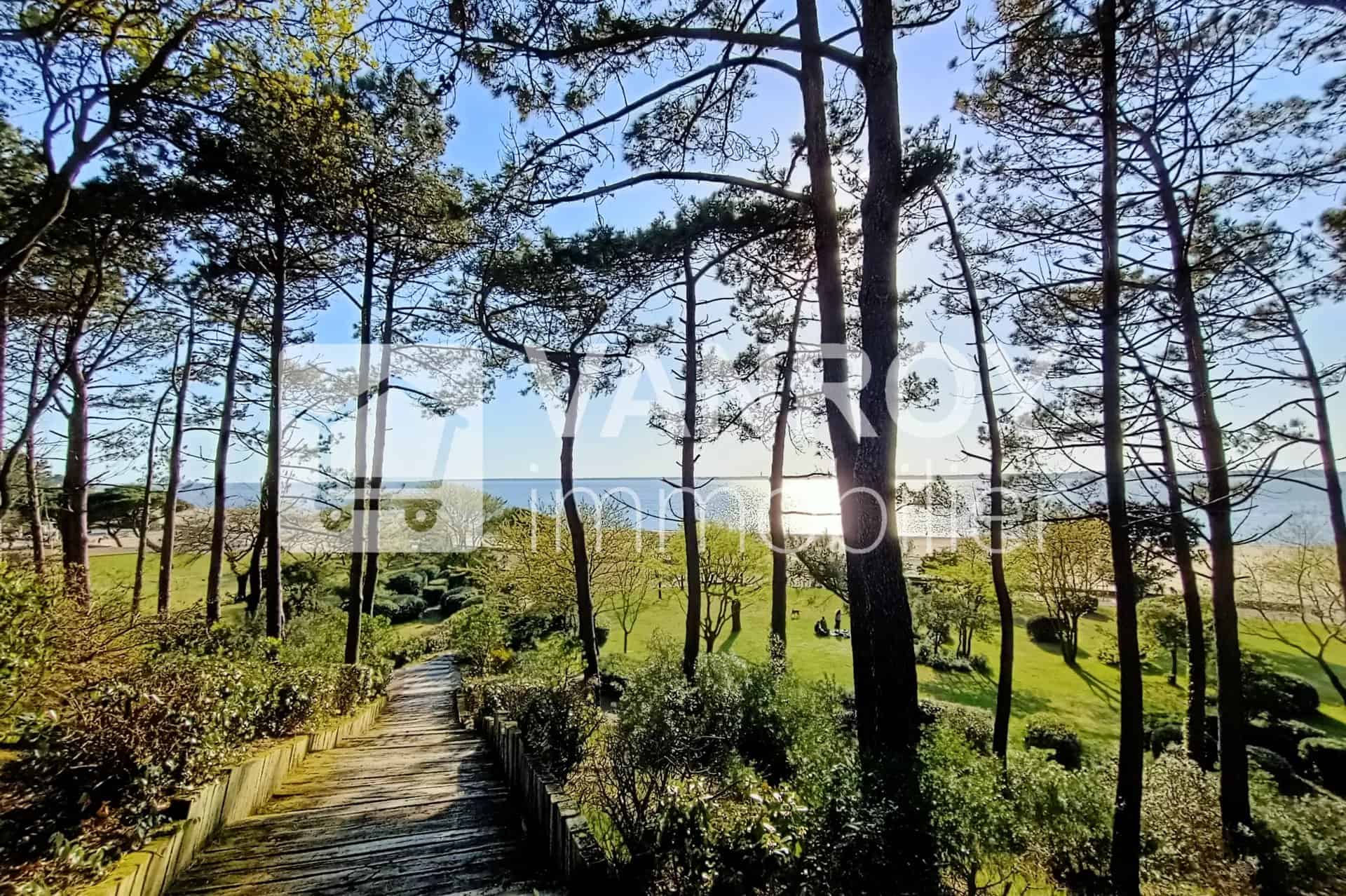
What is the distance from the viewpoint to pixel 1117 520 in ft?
18.9

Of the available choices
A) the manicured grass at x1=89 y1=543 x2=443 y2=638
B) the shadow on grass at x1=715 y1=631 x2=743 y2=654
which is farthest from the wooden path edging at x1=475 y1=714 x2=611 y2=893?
the shadow on grass at x1=715 y1=631 x2=743 y2=654

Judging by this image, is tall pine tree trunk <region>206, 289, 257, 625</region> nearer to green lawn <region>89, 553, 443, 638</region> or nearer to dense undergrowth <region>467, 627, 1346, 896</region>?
green lawn <region>89, 553, 443, 638</region>

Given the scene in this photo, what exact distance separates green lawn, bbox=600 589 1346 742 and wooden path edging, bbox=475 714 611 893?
19.8 feet

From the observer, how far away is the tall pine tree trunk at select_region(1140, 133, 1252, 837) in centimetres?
688

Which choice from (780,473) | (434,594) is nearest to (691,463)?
(780,473)

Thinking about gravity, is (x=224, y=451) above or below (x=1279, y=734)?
above

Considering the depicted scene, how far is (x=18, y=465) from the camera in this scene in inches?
439

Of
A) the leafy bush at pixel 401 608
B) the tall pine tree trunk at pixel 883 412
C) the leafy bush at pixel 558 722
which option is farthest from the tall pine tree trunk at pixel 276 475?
the leafy bush at pixel 401 608

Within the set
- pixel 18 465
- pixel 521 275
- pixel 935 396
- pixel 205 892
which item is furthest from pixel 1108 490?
pixel 18 465

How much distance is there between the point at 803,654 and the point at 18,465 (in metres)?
23.4

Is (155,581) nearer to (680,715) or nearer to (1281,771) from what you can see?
(680,715)

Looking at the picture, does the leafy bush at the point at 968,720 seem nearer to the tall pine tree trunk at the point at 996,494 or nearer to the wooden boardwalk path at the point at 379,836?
the tall pine tree trunk at the point at 996,494

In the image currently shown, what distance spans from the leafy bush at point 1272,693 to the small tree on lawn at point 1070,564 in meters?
4.11

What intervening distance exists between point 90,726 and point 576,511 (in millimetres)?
7782
